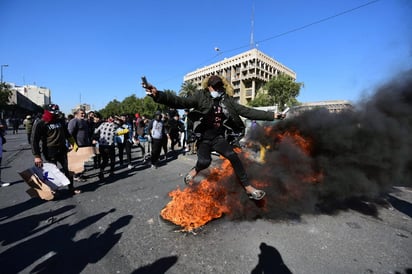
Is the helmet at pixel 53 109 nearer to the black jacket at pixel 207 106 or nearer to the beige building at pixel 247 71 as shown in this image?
the black jacket at pixel 207 106

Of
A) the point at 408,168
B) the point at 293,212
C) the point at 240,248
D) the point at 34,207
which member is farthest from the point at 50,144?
the point at 408,168

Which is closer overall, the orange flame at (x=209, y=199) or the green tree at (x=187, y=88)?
the orange flame at (x=209, y=199)

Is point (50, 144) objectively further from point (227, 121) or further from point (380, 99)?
point (380, 99)

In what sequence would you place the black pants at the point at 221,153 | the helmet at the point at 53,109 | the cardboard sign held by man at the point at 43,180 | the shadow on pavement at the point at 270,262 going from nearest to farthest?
the shadow on pavement at the point at 270,262 < the black pants at the point at 221,153 < the cardboard sign held by man at the point at 43,180 < the helmet at the point at 53,109

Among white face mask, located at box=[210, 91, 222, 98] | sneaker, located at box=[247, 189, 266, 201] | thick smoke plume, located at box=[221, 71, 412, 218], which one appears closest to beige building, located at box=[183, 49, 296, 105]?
thick smoke plume, located at box=[221, 71, 412, 218]

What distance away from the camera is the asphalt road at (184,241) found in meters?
2.53

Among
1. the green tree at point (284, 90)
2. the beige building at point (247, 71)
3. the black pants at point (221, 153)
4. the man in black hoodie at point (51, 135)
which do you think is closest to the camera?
the black pants at point (221, 153)

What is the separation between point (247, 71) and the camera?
7612cm

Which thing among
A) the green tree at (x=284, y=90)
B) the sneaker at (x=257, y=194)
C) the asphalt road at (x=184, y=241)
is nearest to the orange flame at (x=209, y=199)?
the asphalt road at (x=184, y=241)

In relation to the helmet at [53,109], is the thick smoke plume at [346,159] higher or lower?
lower

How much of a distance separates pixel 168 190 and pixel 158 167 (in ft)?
9.86

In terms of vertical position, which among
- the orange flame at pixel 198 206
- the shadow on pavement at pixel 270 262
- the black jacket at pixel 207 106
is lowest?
the shadow on pavement at pixel 270 262

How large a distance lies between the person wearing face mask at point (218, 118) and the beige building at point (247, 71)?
230ft

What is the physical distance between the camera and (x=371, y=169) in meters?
3.81
